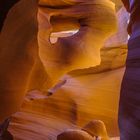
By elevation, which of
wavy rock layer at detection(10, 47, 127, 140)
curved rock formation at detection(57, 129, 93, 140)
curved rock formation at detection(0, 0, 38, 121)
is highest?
curved rock formation at detection(0, 0, 38, 121)

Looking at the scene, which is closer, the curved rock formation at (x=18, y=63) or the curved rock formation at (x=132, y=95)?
the curved rock formation at (x=132, y=95)

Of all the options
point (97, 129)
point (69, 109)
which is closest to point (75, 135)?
point (97, 129)

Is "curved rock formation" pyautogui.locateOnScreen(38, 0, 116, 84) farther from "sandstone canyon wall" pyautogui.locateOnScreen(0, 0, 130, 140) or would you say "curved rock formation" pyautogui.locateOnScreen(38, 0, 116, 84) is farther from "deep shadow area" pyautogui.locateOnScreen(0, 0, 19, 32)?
"deep shadow area" pyautogui.locateOnScreen(0, 0, 19, 32)

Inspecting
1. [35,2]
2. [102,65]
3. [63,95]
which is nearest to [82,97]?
[63,95]

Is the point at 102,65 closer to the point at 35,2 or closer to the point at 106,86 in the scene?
the point at 106,86

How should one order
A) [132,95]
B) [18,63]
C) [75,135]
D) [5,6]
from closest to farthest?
1. [132,95]
2. [75,135]
3. [18,63]
4. [5,6]

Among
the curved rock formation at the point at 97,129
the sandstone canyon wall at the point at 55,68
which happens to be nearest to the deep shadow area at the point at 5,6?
the sandstone canyon wall at the point at 55,68

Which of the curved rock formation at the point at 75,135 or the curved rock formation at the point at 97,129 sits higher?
the curved rock formation at the point at 75,135

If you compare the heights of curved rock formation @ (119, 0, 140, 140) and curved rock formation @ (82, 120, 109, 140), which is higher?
curved rock formation @ (119, 0, 140, 140)

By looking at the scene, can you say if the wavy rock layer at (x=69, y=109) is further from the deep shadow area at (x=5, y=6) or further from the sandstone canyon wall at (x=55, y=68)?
the deep shadow area at (x=5, y=6)

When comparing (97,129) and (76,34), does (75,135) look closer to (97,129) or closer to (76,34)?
(97,129)

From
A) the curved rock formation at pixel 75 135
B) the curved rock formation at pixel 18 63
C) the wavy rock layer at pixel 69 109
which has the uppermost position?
the curved rock formation at pixel 18 63

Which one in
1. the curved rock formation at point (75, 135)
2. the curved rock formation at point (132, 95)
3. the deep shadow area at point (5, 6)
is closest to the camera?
the curved rock formation at point (132, 95)

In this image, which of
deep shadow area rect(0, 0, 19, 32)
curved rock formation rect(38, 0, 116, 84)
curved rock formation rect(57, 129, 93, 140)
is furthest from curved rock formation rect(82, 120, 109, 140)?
deep shadow area rect(0, 0, 19, 32)
